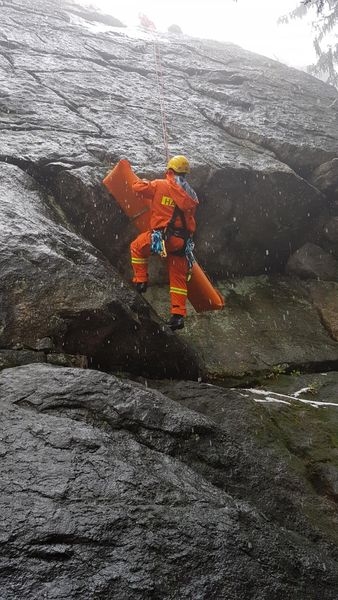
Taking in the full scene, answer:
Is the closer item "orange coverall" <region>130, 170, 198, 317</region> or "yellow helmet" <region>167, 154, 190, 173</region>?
"orange coverall" <region>130, 170, 198, 317</region>

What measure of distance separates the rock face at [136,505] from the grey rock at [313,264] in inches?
206

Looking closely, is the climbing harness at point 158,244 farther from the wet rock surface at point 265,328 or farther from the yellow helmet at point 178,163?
the wet rock surface at point 265,328

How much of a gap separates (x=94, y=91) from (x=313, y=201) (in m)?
5.03

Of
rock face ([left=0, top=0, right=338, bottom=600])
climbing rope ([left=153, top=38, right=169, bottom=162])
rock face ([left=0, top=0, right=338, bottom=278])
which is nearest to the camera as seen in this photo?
rock face ([left=0, top=0, right=338, bottom=600])

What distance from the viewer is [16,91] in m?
8.22

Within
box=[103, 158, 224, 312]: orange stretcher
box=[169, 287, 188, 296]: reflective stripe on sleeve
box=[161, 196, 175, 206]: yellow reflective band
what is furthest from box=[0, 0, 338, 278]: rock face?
box=[169, 287, 188, 296]: reflective stripe on sleeve

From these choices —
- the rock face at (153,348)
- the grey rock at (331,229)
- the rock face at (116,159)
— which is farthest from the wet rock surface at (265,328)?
the grey rock at (331,229)

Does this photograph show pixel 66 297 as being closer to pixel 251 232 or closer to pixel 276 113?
pixel 251 232

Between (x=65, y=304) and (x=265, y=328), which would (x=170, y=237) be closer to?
(x=65, y=304)

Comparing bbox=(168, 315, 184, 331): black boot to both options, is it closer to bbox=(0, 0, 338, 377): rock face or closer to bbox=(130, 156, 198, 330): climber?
bbox=(130, 156, 198, 330): climber

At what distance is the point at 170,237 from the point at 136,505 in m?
3.83

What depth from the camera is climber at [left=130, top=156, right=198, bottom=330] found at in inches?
237

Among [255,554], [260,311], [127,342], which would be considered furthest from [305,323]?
[255,554]

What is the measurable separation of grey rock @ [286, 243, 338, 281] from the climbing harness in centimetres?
388
